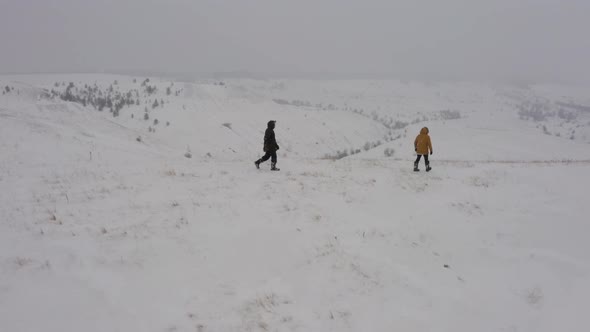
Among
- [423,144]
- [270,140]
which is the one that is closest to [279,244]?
[270,140]

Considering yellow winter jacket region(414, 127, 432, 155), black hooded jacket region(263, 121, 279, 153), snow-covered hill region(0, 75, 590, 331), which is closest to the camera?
snow-covered hill region(0, 75, 590, 331)

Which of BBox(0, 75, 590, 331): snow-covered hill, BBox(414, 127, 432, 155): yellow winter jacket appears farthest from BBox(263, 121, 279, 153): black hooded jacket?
BBox(414, 127, 432, 155): yellow winter jacket

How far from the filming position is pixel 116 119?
2495cm

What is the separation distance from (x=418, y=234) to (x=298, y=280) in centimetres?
351

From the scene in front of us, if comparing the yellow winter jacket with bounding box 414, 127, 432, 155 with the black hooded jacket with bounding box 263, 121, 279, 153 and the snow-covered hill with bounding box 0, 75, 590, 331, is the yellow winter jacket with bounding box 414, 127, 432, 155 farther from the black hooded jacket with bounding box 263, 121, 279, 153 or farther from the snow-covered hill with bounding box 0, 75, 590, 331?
the black hooded jacket with bounding box 263, 121, 279, 153

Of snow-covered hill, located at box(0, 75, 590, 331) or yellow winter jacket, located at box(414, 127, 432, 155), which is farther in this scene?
yellow winter jacket, located at box(414, 127, 432, 155)

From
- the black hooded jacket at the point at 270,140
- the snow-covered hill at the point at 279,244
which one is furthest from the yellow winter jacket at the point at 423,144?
the black hooded jacket at the point at 270,140

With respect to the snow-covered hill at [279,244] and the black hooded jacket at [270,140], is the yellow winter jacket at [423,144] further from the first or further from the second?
the black hooded jacket at [270,140]

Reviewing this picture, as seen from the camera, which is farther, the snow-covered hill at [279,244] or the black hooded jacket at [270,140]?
the black hooded jacket at [270,140]

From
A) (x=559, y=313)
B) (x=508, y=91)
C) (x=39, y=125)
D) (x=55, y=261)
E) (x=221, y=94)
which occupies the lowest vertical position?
(x=559, y=313)

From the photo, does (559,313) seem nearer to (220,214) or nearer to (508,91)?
(220,214)

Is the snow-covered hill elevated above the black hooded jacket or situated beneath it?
situated beneath

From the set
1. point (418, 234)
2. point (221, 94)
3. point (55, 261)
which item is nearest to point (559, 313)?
point (418, 234)

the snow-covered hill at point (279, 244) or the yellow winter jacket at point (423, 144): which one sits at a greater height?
the yellow winter jacket at point (423, 144)
